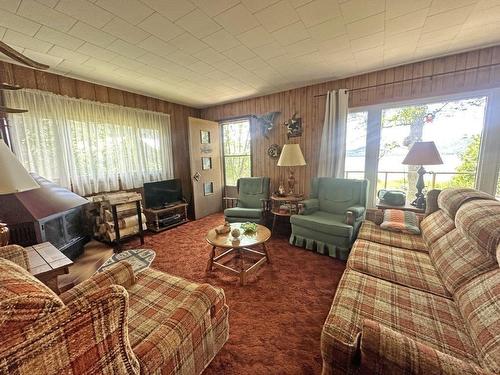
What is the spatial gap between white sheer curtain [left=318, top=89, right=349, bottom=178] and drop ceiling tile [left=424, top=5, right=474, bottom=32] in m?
1.24

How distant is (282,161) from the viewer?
337cm

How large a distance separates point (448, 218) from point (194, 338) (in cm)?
225

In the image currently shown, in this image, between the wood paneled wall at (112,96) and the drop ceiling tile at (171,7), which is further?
the wood paneled wall at (112,96)

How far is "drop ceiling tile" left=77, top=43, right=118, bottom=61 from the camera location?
2.14 metres

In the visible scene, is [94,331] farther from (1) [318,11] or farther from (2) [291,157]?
(2) [291,157]

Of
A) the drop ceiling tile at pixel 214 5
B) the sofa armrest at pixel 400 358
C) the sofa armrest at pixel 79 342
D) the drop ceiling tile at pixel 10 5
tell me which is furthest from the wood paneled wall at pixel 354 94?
the sofa armrest at pixel 79 342

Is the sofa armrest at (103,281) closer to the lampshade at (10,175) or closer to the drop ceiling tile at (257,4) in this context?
the lampshade at (10,175)

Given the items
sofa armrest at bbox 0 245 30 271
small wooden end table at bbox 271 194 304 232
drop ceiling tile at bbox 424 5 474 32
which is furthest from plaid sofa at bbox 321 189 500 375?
sofa armrest at bbox 0 245 30 271

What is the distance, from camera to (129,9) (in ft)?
5.34

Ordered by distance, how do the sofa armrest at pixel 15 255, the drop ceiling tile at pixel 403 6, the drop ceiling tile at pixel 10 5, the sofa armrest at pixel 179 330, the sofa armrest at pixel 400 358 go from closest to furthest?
the sofa armrest at pixel 400 358, the sofa armrest at pixel 179 330, the sofa armrest at pixel 15 255, the drop ceiling tile at pixel 10 5, the drop ceiling tile at pixel 403 6

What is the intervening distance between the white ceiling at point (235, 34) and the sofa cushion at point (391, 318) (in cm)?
212

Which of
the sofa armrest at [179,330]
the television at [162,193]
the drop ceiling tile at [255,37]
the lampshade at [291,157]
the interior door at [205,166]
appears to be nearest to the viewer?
the sofa armrest at [179,330]

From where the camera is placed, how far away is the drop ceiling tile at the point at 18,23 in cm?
164

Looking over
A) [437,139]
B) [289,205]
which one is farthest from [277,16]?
[437,139]
